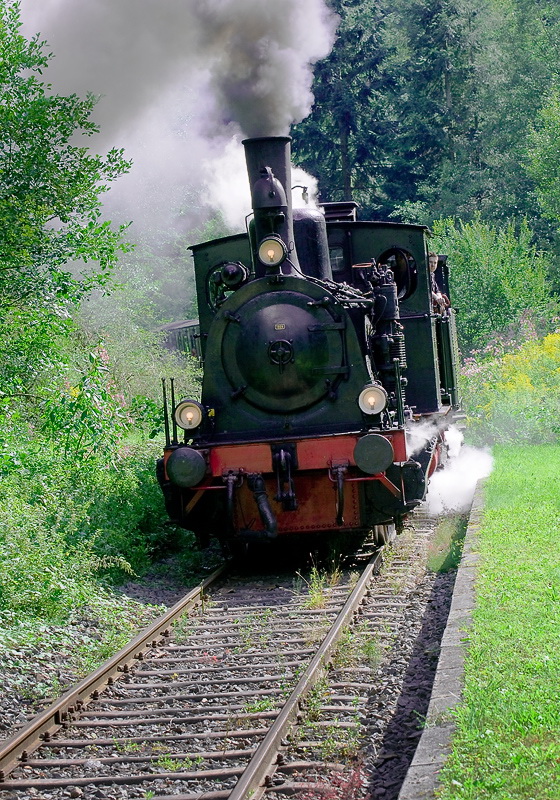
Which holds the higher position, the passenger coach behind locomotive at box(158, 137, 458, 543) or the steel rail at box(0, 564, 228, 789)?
the passenger coach behind locomotive at box(158, 137, 458, 543)

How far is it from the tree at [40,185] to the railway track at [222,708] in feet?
11.0

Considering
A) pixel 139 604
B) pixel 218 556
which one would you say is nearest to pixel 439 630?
pixel 139 604

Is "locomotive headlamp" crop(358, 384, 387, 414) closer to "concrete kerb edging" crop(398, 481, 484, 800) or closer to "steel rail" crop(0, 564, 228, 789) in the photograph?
"concrete kerb edging" crop(398, 481, 484, 800)

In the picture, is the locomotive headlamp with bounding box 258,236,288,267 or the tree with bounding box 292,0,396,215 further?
the tree with bounding box 292,0,396,215

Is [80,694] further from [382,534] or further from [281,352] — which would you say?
[382,534]

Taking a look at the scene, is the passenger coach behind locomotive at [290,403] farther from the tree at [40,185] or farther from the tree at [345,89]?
the tree at [345,89]

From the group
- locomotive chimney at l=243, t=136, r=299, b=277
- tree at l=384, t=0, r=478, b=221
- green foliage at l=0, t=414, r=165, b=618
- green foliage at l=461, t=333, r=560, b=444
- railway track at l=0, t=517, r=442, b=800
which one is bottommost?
railway track at l=0, t=517, r=442, b=800

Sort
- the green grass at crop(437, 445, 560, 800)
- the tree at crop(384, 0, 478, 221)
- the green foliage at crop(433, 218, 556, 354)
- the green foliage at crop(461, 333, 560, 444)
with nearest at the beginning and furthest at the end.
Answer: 1. the green grass at crop(437, 445, 560, 800)
2. the green foliage at crop(461, 333, 560, 444)
3. the green foliage at crop(433, 218, 556, 354)
4. the tree at crop(384, 0, 478, 221)

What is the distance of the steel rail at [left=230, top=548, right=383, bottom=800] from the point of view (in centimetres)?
407

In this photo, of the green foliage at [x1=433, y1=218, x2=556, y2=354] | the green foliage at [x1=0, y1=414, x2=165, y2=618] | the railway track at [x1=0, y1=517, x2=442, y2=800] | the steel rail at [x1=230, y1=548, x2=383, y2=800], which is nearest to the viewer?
the steel rail at [x1=230, y1=548, x2=383, y2=800]

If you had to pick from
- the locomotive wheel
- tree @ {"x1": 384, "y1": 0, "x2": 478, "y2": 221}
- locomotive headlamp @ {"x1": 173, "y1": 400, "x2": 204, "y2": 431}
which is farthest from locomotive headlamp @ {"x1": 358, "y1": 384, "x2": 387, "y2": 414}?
tree @ {"x1": 384, "y1": 0, "x2": 478, "y2": 221}

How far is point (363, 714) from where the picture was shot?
16.5ft

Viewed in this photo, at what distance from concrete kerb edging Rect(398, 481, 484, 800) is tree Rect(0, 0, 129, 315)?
4.52 m

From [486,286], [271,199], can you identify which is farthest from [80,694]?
[486,286]
